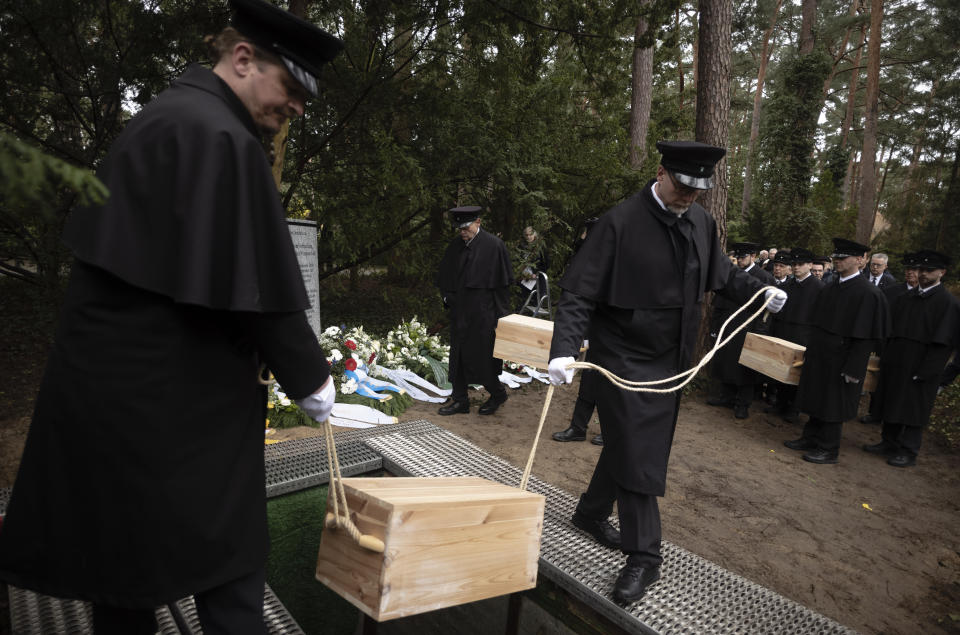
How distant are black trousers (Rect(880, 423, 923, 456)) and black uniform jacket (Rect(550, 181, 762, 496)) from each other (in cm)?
535

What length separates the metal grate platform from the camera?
2377 mm

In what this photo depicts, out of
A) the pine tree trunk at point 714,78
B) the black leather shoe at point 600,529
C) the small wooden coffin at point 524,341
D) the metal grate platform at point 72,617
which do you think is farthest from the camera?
the pine tree trunk at point 714,78

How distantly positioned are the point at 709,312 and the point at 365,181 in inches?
226

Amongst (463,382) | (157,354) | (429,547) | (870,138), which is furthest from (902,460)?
A: (870,138)

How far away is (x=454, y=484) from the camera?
2697mm

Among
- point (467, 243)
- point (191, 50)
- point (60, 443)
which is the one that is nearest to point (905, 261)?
point (467, 243)

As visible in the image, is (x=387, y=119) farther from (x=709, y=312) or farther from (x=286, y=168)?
(x=709, y=312)

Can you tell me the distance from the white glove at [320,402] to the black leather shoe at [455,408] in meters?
5.22

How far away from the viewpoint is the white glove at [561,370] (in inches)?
115

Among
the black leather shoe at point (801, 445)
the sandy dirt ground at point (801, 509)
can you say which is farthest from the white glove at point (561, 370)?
the black leather shoe at point (801, 445)

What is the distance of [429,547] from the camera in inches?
82.3

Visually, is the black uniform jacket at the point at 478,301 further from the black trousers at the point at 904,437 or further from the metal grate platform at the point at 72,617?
the black trousers at the point at 904,437

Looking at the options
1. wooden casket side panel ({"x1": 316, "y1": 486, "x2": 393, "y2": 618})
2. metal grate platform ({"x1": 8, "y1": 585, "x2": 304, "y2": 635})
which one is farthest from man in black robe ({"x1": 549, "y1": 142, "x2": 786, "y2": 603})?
A: metal grate platform ({"x1": 8, "y1": 585, "x2": 304, "y2": 635})

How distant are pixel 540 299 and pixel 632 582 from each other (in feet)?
29.1
